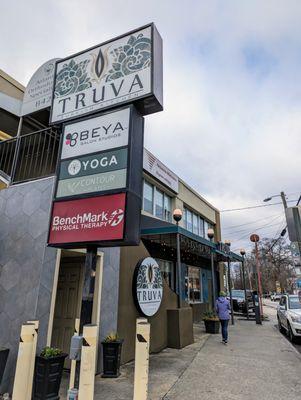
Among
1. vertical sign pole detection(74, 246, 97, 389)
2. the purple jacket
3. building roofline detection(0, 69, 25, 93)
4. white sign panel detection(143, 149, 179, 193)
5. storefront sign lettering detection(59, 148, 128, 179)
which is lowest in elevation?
the purple jacket

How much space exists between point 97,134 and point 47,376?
372 centimetres

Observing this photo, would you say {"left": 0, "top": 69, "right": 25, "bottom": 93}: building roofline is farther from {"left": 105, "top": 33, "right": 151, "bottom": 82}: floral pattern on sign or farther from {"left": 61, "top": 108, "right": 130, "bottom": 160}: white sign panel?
{"left": 61, "top": 108, "right": 130, "bottom": 160}: white sign panel

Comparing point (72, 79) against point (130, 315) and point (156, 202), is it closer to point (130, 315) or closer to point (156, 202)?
point (130, 315)

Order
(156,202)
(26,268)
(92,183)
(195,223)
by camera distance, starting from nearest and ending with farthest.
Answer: (92,183) < (26,268) < (156,202) < (195,223)

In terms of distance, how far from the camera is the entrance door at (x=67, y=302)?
6680 mm

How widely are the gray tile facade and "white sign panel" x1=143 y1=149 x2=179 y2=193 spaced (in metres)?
5.99

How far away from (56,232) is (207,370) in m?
4.80

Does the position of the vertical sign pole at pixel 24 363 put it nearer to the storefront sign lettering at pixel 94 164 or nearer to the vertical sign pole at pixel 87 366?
the vertical sign pole at pixel 87 366

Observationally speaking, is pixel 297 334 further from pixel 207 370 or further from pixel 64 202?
pixel 64 202

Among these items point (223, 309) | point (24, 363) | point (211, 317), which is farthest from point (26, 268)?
point (211, 317)

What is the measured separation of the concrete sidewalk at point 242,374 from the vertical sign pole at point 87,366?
226 cm

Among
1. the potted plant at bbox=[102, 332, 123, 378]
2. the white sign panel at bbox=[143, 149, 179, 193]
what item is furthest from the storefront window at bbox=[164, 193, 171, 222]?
the potted plant at bbox=[102, 332, 123, 378]

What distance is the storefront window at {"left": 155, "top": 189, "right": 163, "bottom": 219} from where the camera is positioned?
13198 millimetres

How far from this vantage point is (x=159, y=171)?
42.8 feet
